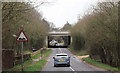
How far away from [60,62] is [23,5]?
43.5ft

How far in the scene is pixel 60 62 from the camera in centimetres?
2448

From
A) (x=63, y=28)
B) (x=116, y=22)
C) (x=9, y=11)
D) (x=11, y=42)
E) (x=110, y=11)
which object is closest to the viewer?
(x=9, y=11)

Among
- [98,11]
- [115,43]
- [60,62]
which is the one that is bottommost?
[60,62]

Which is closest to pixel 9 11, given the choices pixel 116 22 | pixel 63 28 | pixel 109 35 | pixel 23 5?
pixel 23 5

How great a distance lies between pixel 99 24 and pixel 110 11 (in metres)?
3.29

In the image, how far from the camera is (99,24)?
24.4m

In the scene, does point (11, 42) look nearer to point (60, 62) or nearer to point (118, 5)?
point (60, 62)

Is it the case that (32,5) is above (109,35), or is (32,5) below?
above

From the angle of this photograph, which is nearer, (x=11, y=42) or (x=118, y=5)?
(x=118, y=5)

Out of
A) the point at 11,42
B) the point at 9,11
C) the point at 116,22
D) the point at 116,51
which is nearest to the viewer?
the point at 9,11

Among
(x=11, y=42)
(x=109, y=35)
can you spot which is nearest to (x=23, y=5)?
(x=109, y=35)

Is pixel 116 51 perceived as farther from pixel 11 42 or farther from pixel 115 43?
pixel 11 42

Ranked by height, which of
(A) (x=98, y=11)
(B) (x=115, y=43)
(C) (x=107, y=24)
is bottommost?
(B) (x=115, y=43)

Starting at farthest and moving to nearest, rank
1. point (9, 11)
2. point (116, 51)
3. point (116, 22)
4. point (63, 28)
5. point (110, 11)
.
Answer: point (63, 28)
point (116, 51)
point (110, 11)
point (116, 22)
point (9, 11)
